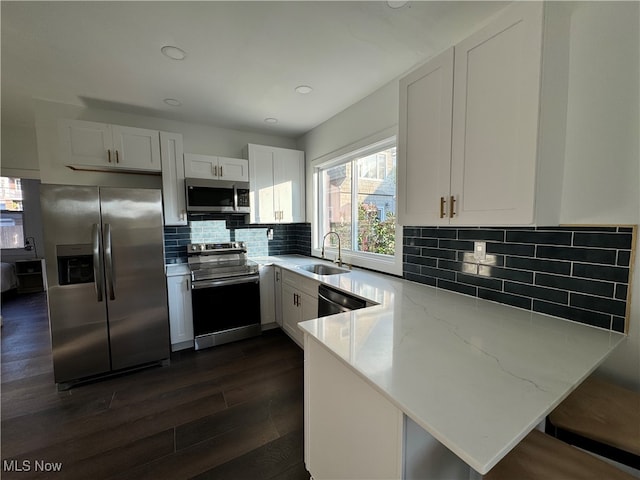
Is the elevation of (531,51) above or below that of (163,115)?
below

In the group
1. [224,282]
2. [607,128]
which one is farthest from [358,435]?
[224,282]

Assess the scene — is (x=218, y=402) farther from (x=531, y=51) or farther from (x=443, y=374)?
(x=531, y=51)

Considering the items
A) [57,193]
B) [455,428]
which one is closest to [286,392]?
[455,428]

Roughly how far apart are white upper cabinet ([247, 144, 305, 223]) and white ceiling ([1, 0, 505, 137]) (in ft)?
2.42

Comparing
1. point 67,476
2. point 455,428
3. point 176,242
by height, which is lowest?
point 67,476

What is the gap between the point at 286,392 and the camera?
2109mm

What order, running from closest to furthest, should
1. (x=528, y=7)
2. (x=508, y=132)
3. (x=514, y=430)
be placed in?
(x=514, y=430) → (x=528, y=7) → (x=508, y=132)

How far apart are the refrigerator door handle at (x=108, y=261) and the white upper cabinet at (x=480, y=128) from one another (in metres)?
2.46

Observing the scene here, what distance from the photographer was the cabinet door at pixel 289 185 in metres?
3.46

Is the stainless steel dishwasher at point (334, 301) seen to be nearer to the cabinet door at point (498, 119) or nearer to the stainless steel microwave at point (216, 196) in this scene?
the cabinet door at point (498, 119)

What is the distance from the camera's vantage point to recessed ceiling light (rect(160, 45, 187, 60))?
178 centimetres

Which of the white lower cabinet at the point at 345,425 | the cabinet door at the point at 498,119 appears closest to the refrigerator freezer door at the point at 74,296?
the white lower cabinet at the point at 345,425

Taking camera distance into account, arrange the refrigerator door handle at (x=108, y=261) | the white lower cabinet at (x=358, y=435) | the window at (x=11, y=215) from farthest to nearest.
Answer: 1. the window at (x=11, y=215)
2. the refrigerator door handle at (x=108, y=261)
3. the white lower cabinet at (x=358, y=435)

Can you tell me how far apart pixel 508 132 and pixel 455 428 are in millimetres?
1218
